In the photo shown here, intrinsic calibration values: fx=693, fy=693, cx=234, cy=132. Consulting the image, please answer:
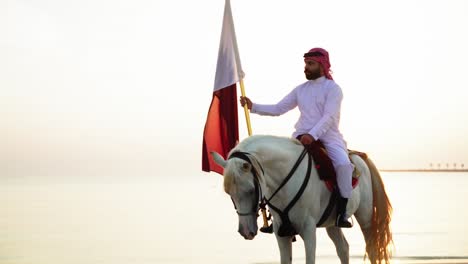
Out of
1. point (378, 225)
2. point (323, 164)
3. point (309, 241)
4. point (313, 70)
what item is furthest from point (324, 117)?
point (378, 225)

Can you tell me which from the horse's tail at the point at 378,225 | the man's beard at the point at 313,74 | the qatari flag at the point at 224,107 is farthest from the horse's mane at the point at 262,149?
the horse's tail at the point at 378,225

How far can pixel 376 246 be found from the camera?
8812 millimetres

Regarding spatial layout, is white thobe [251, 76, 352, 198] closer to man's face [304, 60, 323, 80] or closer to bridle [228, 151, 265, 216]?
man's face [304, 60, 323, 80]

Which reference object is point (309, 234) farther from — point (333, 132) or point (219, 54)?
point (219, 54)

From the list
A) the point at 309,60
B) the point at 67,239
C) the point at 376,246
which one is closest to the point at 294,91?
the point at 309,60

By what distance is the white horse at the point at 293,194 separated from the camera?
6496 millimetres

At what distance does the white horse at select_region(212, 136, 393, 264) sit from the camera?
256 inches

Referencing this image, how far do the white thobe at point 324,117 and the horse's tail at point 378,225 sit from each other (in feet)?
3.72

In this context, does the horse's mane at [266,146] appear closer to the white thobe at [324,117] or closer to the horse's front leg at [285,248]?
the white thobe at [324,117]

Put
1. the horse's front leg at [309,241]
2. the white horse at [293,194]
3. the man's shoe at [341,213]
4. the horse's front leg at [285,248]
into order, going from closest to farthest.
Result: 1. the white horse at [293,194]
2. the horse's front leg at [309,241]
3. the horse's front leg at [285,248]
4. the man's shoe at [341,213]

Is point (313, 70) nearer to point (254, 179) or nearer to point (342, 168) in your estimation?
point (342, 168)

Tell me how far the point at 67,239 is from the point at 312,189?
28.4 m

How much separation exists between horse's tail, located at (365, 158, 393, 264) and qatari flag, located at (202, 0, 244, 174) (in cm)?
190

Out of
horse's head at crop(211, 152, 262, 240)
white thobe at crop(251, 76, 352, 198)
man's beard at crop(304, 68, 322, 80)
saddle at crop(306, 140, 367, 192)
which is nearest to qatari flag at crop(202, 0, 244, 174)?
white thobe at crop(251, 76, 352, 198)
